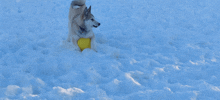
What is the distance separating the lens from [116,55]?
166 inches

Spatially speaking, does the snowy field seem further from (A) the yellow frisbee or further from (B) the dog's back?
(B) the dog's back

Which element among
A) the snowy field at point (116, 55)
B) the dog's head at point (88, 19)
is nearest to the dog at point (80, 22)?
the dog's head at point (88, 19)

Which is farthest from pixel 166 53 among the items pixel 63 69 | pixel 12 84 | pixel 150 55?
pixel 12 84

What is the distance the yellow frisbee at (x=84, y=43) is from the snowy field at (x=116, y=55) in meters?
0.13

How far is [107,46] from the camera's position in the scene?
4.50 metres

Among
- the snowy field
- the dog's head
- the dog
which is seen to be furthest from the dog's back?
the snowy field

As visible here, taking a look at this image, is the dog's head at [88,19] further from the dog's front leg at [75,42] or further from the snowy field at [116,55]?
the snowy field at [116,55]

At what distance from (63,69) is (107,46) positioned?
119 centimetres

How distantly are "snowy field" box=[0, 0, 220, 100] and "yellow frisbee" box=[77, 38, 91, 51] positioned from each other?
133 mm

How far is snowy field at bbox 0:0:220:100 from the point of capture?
316cm

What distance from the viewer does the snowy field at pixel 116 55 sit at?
124 inches

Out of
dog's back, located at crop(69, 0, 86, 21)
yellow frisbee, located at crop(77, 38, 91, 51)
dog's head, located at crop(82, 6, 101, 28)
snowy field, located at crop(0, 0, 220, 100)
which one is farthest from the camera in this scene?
yellow frisbee, located at crop(77, 38, 91, 51)

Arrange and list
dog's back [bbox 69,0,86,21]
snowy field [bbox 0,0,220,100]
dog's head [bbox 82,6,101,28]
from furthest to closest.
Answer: dog's back [bbox 69,0,86,21], dog's head [bbox 82,6,101,28], snowy field [bbox 0,0,220,100]

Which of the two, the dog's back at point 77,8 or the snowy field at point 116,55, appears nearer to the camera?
the snowy field at point 116,55
